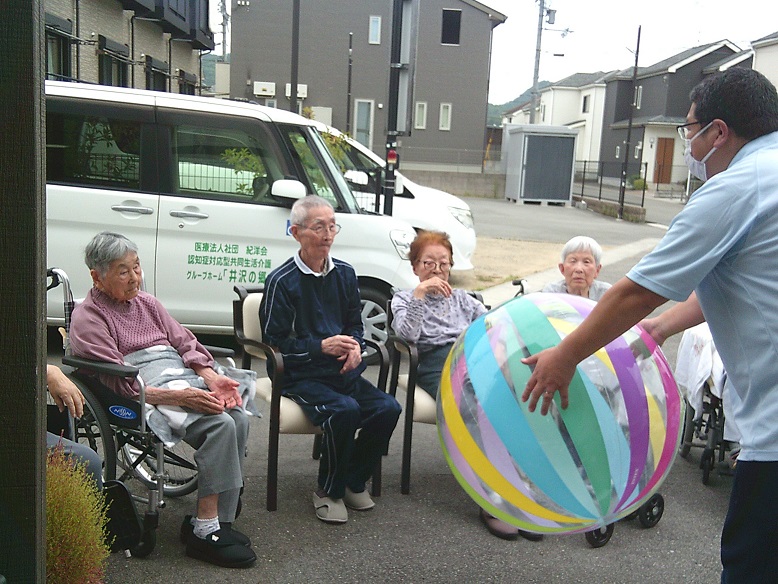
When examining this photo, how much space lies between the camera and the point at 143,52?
2156 centimetres

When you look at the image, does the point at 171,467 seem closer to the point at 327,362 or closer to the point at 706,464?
the point at 327,362

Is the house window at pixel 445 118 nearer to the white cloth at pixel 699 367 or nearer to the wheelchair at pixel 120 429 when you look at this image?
the white cloth at pixel 699 367

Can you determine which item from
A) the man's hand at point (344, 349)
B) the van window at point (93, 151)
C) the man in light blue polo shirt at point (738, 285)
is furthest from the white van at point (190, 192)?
the man in light blue polo shirt at point (738, 285)

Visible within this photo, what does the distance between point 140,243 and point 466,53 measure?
125 ft

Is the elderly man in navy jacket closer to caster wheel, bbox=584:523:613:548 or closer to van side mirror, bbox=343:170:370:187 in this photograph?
caster wheel, bbox=584:523:613:548

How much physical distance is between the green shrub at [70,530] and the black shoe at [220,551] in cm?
75

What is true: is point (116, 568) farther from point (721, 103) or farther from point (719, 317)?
point (721, 103)

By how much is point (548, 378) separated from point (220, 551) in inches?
74.8

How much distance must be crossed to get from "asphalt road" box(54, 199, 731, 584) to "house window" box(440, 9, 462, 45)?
40027 millimetres

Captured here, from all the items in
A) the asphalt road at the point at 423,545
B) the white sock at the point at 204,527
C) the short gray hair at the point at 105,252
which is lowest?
the asphalt road at the point at 423,545

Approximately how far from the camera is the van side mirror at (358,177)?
39.1ft

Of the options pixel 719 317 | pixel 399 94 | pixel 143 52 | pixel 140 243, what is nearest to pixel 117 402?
pixel 719 317

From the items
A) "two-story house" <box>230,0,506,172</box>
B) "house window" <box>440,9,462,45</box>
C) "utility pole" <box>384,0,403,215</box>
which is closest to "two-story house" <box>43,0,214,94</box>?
"utility pole" <box>384,0,403,215</box>

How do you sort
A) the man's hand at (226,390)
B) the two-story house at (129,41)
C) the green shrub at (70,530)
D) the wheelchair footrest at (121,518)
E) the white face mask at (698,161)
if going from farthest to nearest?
1. the two-story house at (129,41)
2. the man's hand at (226,390)
3. the wheelchair footrest at (121,518)
4. the green shrub at (70,530)
5. the white face mask at (698,161)
